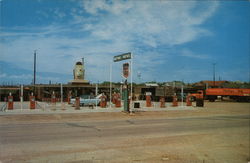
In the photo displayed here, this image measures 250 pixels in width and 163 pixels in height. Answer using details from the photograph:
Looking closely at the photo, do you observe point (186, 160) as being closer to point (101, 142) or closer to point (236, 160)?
point (236, 160)

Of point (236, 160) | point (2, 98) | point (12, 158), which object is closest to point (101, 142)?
point (12, 158)

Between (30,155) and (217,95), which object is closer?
(30,155)

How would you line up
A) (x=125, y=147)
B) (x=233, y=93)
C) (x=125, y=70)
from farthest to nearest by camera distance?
(x=233, y=93)
(x=125, y=70)
(x=125, y=147)

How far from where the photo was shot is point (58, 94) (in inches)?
1827

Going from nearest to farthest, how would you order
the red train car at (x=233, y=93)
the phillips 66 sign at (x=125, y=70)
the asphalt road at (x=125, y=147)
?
the asphalt road at (x=125, y=147) < the phillips 66 sign at (x=125, y=70) < the red train car at (x=233, y=93)

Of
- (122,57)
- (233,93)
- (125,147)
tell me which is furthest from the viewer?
(233,93)

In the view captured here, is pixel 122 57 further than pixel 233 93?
No

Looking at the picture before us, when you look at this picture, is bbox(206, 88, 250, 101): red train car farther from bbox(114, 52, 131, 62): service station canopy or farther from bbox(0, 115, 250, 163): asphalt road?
bbox(0, 115, 250, 163): asphalt road

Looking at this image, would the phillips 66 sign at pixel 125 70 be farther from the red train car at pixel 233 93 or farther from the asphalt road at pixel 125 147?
the red train car at pixel 233 93

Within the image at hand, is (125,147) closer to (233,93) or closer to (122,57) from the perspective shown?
(122,57)

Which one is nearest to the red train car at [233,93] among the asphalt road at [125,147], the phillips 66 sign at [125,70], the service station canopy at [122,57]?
the service station canopy at [122,57]

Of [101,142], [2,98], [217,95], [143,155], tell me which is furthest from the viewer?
[217,95]

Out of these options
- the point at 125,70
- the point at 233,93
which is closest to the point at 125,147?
the point at 125,70

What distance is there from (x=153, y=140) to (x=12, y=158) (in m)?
4.88
